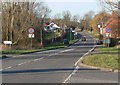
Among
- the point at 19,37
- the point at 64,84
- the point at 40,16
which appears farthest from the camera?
the point at 40,16

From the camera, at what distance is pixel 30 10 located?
211ft

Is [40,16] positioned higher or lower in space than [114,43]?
higher

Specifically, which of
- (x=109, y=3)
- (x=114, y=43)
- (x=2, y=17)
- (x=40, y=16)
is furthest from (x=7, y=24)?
(x=109, y=3)

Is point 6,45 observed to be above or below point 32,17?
below

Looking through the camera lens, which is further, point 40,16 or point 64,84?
point 40,16

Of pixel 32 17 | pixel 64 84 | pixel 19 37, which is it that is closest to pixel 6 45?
pixel 19 37

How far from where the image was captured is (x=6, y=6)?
61.4 m

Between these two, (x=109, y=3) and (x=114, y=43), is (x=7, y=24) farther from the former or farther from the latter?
(x=109, y=3)

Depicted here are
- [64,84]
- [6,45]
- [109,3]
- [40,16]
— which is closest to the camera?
[64,84]

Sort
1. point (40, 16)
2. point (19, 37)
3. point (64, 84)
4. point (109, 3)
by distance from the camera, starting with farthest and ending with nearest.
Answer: point (40, 16), point (19, 37), point (109, 3), point (64, 84)

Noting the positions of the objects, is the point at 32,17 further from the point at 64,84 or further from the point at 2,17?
the point at 64,84

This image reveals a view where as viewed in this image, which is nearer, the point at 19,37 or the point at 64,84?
the point at 64,84

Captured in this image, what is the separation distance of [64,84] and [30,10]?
50742mm

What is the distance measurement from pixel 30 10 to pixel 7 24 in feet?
16.9
